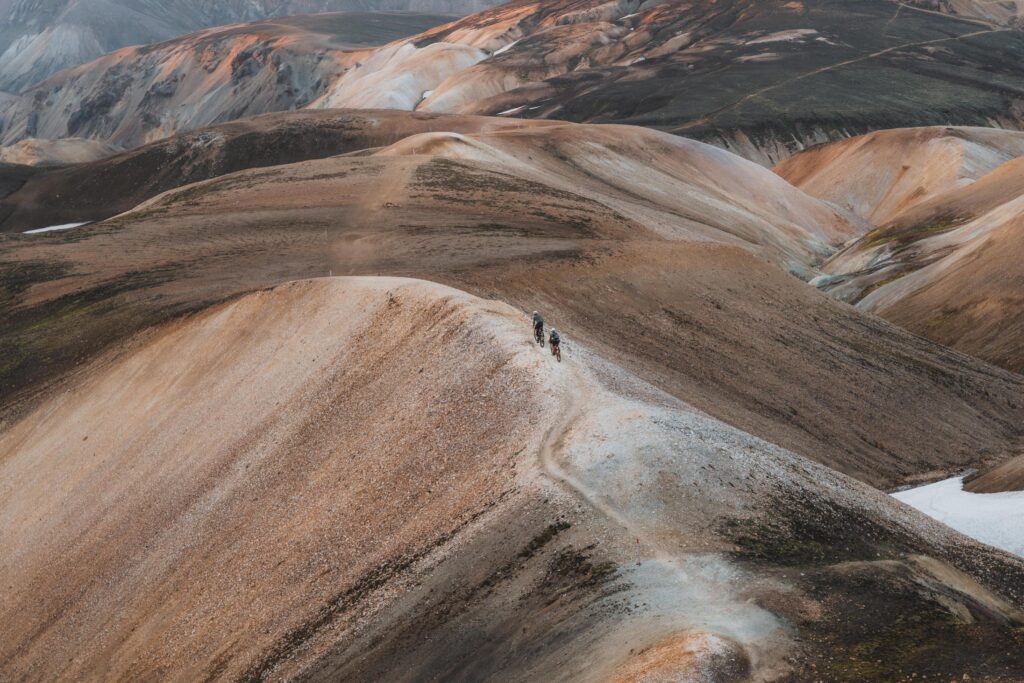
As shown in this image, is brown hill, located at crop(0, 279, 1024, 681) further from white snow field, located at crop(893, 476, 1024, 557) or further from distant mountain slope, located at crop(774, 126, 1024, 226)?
distant mountain slope, located at crop(774, 126, 1024, 226)

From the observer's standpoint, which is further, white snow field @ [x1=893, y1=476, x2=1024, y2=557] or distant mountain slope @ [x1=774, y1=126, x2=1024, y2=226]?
distant mountain slope @ [x1=774, y1=126, x2=1024, y2=226]

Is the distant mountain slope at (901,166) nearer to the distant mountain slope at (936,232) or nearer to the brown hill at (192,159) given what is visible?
the distant mountain slope at (936,232)

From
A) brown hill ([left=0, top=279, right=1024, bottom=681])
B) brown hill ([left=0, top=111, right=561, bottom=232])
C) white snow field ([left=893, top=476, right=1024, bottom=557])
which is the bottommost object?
white snow field ([left=893, top=476, right=1024, bottom=557])

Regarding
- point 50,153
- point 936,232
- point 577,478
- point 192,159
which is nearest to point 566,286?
point 577,478

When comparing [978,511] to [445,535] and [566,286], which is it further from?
[566,286]

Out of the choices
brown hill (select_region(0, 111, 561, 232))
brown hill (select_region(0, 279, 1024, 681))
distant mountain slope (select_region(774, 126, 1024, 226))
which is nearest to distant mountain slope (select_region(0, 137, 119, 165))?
brown hill (select_region(0, 111, 561, 232))

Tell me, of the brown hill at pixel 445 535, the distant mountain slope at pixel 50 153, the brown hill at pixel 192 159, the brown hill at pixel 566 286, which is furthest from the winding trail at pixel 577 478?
the distant mountain slope at pixel 50 153
